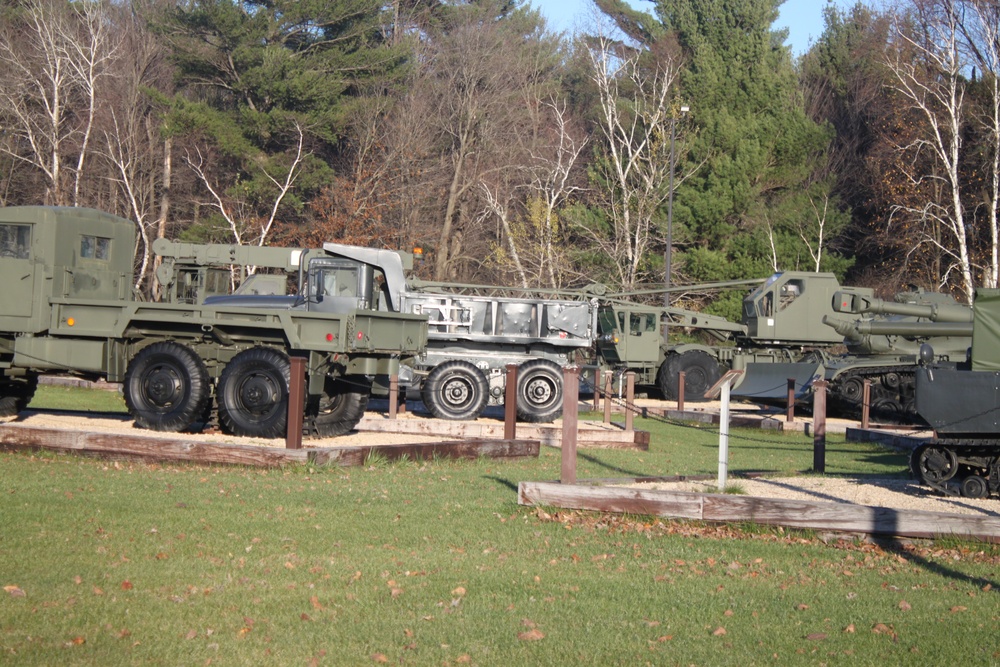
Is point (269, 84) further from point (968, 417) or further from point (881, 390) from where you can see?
point (968, 417)

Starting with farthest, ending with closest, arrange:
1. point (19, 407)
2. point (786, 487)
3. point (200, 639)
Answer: point (19, 407) < point (786, 487) < point (200, 639)

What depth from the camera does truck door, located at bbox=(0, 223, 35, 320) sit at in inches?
588

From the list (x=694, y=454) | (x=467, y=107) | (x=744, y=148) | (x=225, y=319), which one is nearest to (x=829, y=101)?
(x=744, y=148)

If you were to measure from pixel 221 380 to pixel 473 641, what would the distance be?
8917mm

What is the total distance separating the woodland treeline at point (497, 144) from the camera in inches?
1508

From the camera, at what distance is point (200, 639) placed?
20.3ft

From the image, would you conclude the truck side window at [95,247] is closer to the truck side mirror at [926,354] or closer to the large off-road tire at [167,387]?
the large off-road tire at [167,387]

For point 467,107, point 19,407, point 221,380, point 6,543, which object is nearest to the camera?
point 6,543

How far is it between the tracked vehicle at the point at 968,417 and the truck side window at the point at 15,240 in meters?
11.3

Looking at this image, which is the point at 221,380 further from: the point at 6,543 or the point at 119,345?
the point at 6,543

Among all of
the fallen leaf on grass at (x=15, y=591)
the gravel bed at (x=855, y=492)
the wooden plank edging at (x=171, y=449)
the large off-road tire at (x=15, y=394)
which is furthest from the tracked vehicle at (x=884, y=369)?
the fallen leaf on grass at (x=15, y=591)

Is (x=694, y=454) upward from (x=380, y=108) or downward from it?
downward

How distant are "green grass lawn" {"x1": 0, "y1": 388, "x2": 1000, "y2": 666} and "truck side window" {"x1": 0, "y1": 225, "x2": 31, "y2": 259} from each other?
193 inches

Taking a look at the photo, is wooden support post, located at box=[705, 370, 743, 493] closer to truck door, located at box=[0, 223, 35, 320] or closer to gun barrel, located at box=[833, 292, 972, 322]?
gun barrel, located at box=[833, 292, 972, 322]
